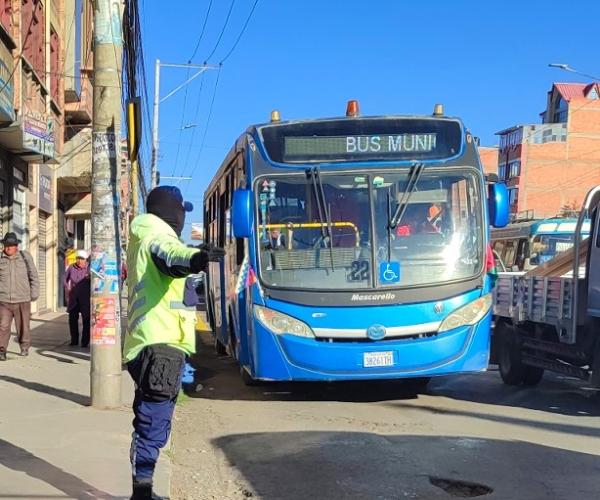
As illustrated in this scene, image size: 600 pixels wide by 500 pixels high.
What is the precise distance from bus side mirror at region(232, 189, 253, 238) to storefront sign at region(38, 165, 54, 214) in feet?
48.9

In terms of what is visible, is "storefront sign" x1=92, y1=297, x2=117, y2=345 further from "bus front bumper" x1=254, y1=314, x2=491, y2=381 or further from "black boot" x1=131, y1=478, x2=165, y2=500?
"black boot" x1=131, y1=478, x2=165, y2=500

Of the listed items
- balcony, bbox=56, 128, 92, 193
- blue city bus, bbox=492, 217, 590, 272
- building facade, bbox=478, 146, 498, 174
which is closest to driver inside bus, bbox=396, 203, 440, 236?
blue city bus, bbox=492, 217, 590, 272

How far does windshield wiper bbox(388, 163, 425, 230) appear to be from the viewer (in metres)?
8.43

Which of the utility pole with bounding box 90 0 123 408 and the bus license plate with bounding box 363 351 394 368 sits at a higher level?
the utility pole with bounding box 90 0 123 408

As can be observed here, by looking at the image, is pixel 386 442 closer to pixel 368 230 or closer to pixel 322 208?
pixel 368 230

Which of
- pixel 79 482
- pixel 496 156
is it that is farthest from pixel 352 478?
pixel 496 156

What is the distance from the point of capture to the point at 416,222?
8492 mm

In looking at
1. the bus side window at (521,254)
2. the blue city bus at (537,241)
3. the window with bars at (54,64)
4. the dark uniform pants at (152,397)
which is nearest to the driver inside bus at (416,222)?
the dark uniform pants at (152,397)

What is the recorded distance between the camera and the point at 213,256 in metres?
3.94

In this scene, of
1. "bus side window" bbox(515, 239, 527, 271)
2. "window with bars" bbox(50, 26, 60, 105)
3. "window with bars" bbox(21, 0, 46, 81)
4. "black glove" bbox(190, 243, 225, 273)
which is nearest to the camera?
"black glove" bbox(190, 243, 225, 273)

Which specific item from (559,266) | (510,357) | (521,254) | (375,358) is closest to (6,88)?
(375,358)

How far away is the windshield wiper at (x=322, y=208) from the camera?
8.39 m

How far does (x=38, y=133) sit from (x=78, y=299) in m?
4.78

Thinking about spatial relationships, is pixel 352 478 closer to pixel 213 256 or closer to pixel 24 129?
pixel 213 256
